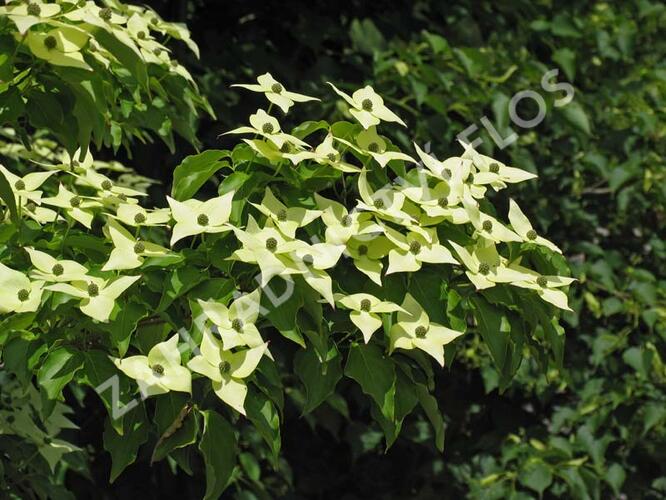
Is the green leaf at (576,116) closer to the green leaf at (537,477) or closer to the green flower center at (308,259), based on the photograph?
the green leaf at (537,477)

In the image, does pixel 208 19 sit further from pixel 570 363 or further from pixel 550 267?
pixel 550 267

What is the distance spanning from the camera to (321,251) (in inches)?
59.6

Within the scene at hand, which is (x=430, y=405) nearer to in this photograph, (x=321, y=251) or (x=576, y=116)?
(x=321, y=251)

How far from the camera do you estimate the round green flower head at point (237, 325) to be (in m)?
1.49

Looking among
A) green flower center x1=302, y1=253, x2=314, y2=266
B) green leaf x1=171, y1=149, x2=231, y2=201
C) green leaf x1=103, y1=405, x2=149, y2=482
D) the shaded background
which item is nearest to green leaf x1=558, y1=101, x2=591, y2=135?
the shaded background

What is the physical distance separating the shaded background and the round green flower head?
1.60 metres

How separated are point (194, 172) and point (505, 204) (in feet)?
6.17

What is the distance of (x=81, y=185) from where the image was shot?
2098mm

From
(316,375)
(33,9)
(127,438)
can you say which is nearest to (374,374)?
(316,375)

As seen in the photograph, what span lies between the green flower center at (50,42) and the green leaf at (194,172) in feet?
0.93

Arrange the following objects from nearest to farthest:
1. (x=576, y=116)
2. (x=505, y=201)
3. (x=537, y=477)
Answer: (x=537, y=477), (x=576, y=116), (x=505, y=201)

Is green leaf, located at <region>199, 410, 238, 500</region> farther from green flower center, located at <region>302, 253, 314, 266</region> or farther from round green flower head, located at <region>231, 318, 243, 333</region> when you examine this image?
green flower center, located at <region>302, 253, 314, 266</region>

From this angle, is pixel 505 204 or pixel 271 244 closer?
pixel 271 244

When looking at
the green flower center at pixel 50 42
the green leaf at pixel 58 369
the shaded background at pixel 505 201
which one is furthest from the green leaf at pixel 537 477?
the green flower center at pixel 50 42
